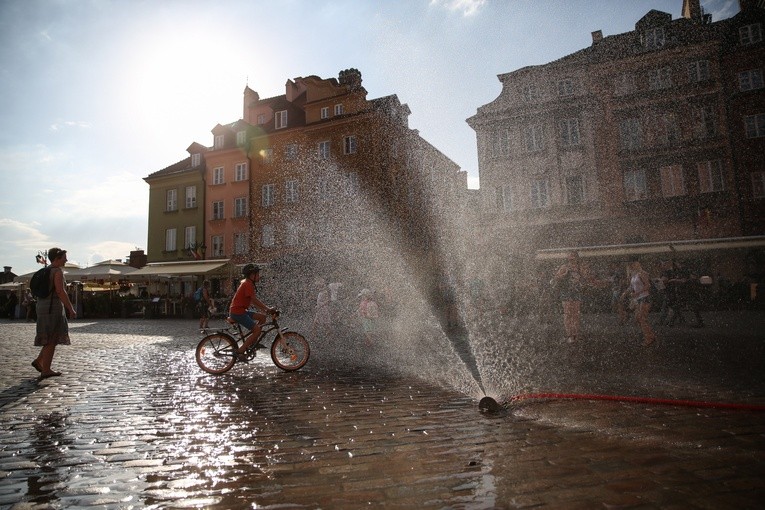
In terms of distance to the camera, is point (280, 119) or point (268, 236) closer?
point (268, 236)

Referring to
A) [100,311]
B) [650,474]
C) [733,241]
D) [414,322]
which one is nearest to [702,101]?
[733,241]

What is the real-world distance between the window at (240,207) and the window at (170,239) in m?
6.23

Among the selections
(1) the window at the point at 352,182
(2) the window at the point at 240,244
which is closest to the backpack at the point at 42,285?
(1) the window at the point at 352,182

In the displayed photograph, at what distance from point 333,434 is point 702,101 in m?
31.5

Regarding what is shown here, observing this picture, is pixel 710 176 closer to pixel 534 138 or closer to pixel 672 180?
pixel 672 180

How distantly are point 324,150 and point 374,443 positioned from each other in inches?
1206

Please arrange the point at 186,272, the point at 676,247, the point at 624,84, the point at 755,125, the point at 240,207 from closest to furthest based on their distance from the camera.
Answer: the point at 676,247, the point at 755,125, the point at 624,84, the point at 186,272, the point at 240,207

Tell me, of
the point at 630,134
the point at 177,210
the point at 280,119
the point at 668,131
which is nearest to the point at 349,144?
the point at 280,119

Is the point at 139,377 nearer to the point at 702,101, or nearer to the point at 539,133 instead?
the point at 539,133

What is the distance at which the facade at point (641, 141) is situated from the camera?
24734mm

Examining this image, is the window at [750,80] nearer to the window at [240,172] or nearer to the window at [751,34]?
the window at [751,34]

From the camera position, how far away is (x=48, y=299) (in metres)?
6.74

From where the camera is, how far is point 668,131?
26328mm

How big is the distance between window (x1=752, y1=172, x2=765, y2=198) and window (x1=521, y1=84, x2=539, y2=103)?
42.5 feet
